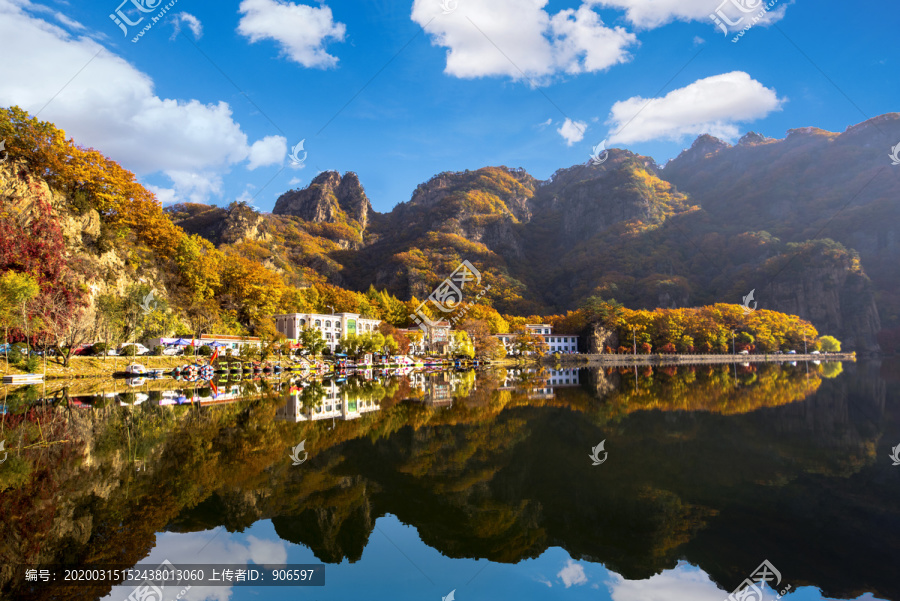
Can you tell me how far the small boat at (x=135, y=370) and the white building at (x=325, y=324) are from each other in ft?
89.7

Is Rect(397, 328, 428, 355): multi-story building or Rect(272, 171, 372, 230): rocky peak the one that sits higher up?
Rect(272, 171, 372, 230): rocky peak

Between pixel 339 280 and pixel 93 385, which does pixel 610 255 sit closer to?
pixel 339 280

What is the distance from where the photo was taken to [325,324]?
7544 centimetres

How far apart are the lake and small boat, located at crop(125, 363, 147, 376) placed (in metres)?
25.9

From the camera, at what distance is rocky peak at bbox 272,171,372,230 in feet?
599

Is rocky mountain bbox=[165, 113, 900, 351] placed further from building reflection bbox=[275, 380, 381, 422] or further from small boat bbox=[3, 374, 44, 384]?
building reflection bbox=[275, 380, 381, 422]

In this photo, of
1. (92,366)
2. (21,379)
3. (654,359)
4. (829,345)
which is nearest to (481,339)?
(654,359)

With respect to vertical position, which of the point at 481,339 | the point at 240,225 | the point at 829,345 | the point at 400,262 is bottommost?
the point at 829,345

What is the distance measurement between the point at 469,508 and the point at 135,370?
4141cm

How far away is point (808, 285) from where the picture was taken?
113m

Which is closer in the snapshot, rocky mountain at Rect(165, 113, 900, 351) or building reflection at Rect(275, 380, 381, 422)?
building reflection at Rect(275, 380, 381, 422)

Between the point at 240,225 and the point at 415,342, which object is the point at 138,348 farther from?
the point at 240,225

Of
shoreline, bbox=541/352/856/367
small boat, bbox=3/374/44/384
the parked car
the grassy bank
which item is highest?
the parked car

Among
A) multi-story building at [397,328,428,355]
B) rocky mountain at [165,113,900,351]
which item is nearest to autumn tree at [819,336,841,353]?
rocky mountain at [165,113,900,351]
